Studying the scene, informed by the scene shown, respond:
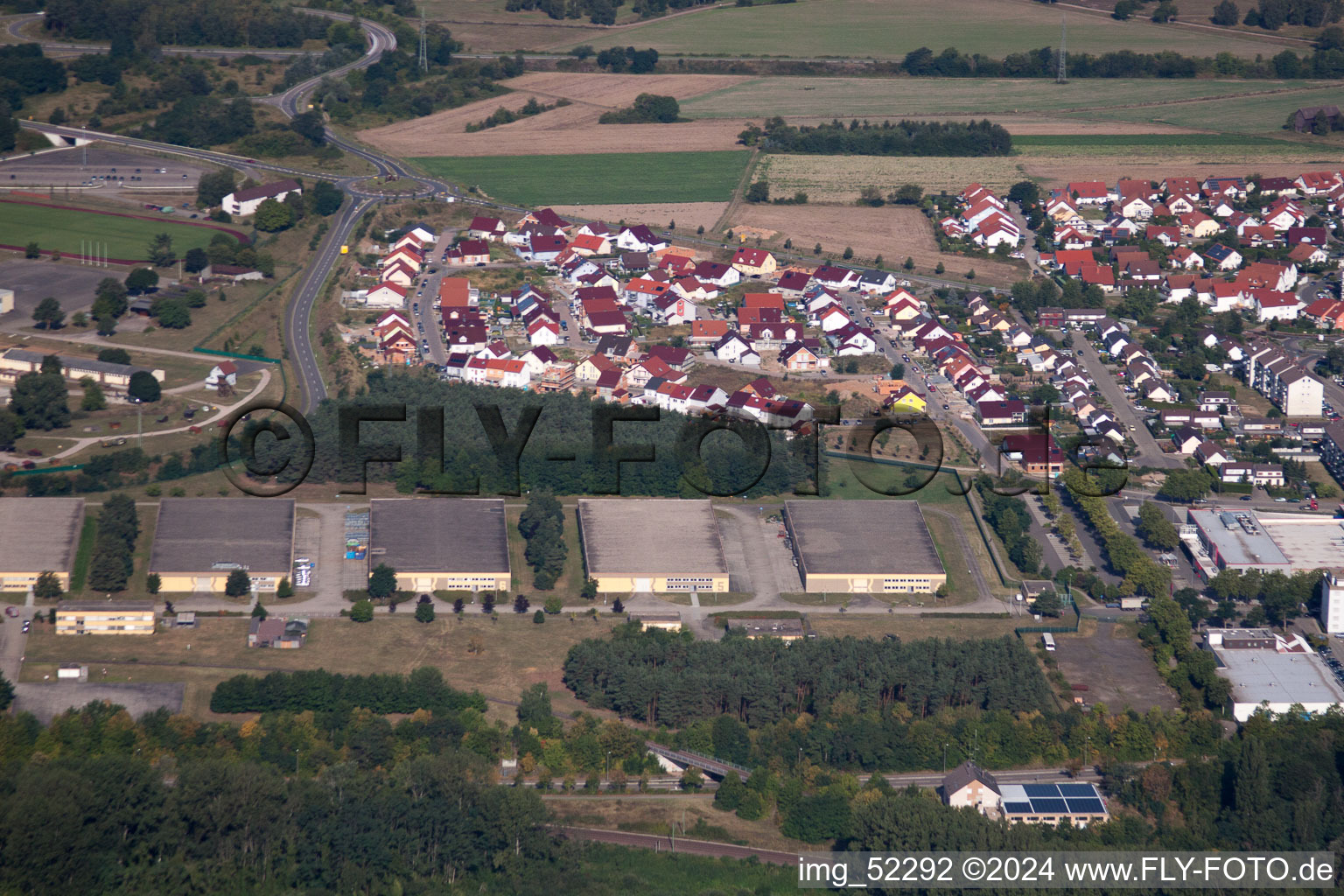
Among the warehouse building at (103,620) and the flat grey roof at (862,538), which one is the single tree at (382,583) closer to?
the warehouse building at (103,620)

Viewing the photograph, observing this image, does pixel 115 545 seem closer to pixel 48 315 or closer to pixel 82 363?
pixel 82 363

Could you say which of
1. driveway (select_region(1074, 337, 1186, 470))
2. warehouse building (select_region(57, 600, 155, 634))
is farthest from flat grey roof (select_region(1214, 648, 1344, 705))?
warehouse building (select_region(57, 600, 155, 634))

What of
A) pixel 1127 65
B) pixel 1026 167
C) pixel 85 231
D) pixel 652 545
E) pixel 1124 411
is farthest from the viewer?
pixel 1127 65

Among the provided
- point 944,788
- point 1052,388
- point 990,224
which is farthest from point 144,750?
point 990,224

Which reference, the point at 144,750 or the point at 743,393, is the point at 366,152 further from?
the point at 144,750

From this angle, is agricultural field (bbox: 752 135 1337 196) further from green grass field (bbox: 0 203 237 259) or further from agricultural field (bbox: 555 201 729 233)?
green grass field (bbox: 0 203 237 259)

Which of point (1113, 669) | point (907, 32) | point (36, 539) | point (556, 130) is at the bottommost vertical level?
point (1113, 669)

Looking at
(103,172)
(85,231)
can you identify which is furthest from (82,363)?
(103,172)
